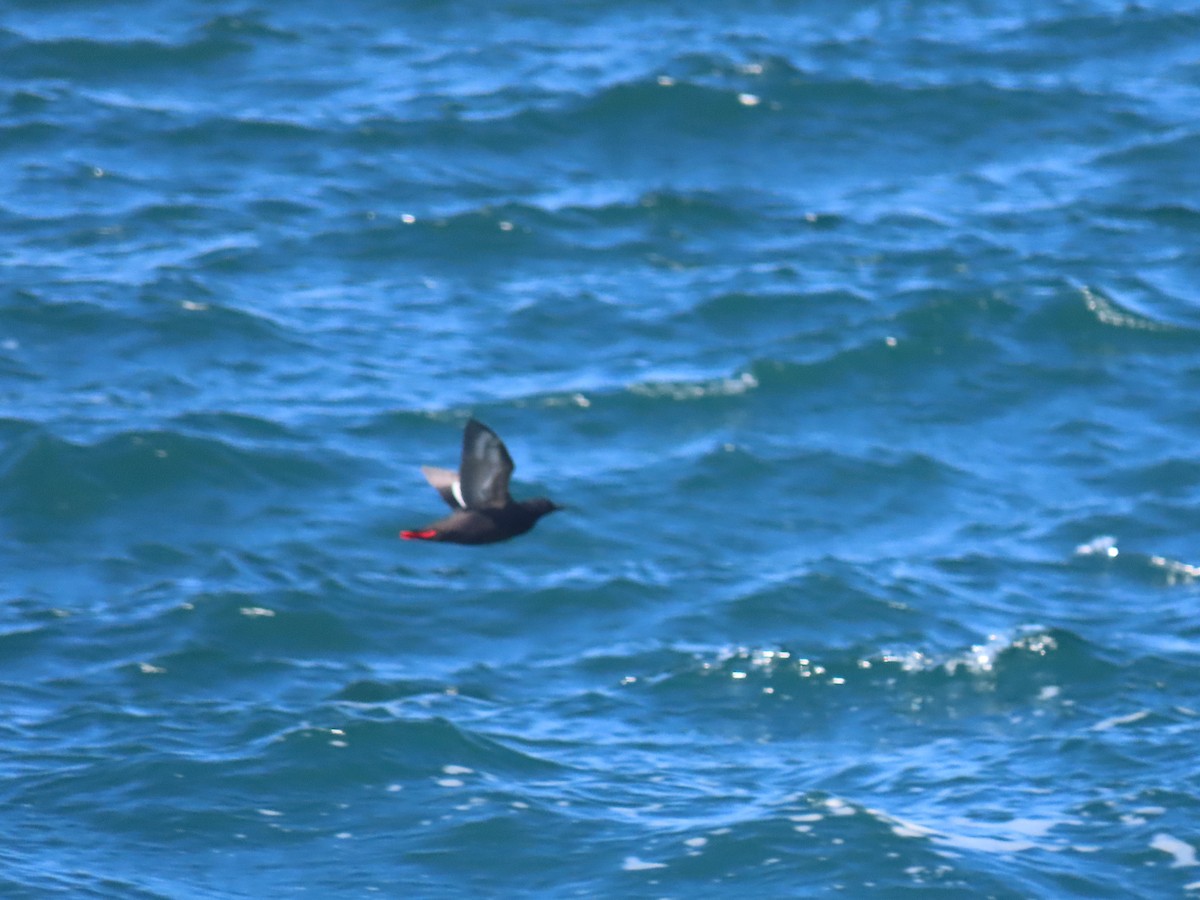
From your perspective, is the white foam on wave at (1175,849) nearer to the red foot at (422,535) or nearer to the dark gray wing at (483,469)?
the dark gray wing at (483,469)

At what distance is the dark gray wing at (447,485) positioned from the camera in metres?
8.66

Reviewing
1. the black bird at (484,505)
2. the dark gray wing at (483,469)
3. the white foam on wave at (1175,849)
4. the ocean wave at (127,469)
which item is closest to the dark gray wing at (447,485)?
the black bird at (484,505)

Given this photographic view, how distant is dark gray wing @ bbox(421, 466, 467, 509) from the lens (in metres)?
8.66

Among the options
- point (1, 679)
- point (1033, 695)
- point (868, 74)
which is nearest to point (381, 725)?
point (1, 679)

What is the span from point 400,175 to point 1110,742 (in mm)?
10169

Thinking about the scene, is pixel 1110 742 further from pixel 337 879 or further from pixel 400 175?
pixel 400 175

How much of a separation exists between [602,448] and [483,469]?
6460mm

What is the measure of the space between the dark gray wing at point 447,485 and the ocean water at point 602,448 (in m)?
2.34

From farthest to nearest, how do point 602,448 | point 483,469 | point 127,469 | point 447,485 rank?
point 602,448
point 127,469
point 447,485
point 483,469

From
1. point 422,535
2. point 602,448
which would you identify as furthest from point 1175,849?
point 602,448

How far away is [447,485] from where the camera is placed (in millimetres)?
8922

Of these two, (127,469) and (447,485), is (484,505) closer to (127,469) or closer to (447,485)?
(447,485)

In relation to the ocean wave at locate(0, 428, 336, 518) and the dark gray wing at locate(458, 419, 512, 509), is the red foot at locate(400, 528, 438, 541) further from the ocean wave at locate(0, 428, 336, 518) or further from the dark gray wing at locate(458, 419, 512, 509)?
the ocean wave at locate(0, 428, 336, 518)

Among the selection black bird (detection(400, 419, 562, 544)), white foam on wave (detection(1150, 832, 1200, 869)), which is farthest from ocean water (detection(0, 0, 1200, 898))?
black bird (detection(400, 419, 562, 544))
